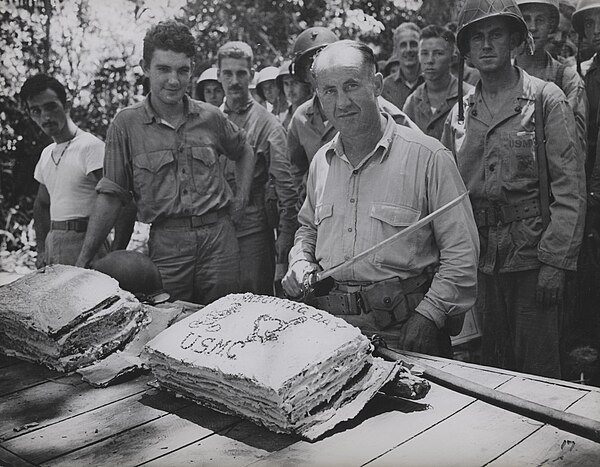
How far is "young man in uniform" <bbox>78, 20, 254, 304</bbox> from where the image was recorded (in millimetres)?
4254

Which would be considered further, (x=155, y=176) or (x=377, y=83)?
(x=155, y=176)

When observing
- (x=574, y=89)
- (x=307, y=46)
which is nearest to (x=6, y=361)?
(x=307, y=46)

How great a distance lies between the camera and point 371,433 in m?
1.93

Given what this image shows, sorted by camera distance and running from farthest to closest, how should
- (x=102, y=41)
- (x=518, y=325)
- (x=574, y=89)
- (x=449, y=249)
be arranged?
(x=102, y=41)
(x=574, y=89)
(x=518, y=325)
(x=449, y=249)

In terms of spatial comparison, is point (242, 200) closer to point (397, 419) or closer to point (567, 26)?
point (397, 419)

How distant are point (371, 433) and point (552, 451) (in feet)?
1.55

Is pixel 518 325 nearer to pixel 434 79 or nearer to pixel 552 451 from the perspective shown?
pixel 552 451

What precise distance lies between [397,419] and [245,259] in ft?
12.6

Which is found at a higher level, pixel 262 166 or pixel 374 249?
pixel 262 166

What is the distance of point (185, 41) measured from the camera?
4281 mm

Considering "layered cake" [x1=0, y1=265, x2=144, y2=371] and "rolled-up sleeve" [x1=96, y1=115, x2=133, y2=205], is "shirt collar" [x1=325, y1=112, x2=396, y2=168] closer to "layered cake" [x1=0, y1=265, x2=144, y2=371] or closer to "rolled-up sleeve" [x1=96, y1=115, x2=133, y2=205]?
"layered cake" [x1=0, y1=265, x2=144, y2=371]

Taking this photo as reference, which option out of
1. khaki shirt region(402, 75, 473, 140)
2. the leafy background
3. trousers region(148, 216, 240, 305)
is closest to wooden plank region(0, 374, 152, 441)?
trousers region(148, 216, 240, 305)

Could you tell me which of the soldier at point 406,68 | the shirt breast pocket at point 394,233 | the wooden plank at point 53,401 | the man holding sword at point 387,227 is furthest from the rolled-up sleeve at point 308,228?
the soldier at point 406,68

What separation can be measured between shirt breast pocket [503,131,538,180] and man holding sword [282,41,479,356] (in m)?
0.95
